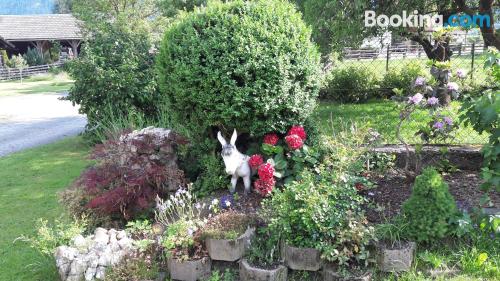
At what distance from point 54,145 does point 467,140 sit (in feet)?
24.9

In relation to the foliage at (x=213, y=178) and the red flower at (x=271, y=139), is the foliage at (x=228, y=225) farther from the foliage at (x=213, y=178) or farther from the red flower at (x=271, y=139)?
the red flower at (x=271, y=139)

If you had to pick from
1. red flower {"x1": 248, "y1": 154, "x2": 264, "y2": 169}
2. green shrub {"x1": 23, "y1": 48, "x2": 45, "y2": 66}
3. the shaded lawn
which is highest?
green shrub {"x1": 23, "y1": 48, "x2": 45, "y2": 66}

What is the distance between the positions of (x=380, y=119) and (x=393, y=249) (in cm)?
550

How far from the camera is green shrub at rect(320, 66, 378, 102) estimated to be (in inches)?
433

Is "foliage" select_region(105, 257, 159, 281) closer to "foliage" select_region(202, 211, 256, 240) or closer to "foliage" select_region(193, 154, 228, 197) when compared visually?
"foliage" select_region(202, 211, 256, 240)

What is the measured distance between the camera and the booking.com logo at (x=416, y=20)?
25.0ft

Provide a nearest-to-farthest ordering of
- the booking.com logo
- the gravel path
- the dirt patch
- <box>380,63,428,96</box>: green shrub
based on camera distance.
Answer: the dirt patch → the booking.com logo → the gravel path → <box>380,63,428,96</box>: green shrub

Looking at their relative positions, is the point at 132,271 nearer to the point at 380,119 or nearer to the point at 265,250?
the point at 265,250

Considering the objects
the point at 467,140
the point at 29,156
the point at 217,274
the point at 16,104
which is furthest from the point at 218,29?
the point at 16,104

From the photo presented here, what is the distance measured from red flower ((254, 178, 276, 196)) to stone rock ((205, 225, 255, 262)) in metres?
0.72

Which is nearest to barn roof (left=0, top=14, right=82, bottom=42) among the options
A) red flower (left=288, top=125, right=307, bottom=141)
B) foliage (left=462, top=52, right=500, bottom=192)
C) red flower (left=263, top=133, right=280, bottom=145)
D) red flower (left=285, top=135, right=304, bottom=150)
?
red flower (left=263, top=133, right=280, bottom=145)

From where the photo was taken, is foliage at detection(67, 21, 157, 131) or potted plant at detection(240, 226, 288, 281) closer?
potted plant at detection(240, 226, 288, 281)

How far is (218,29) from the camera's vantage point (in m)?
4.14

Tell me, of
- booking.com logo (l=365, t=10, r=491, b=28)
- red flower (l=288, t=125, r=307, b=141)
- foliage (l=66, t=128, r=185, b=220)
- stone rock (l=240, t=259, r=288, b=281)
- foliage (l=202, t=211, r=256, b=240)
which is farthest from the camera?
booking.com logo (l=365, t=10, r=491, b=28)
